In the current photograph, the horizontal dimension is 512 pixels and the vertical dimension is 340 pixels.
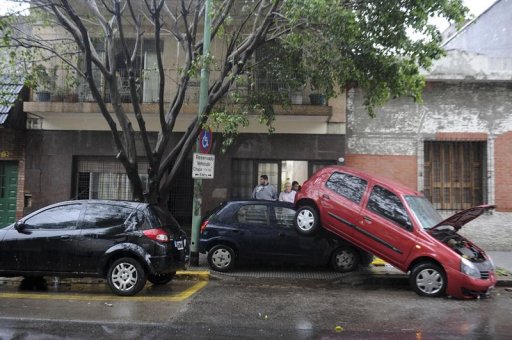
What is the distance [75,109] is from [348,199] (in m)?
8.02

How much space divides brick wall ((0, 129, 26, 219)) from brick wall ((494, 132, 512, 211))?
1345 centimetres

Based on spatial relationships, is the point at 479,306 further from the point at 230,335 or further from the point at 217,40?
the point at 217,40

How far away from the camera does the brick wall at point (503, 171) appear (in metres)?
12.9

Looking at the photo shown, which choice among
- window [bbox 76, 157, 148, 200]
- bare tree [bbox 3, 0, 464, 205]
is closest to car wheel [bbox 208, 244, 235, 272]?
bare tree [bbox 3, 0, 464, 205]

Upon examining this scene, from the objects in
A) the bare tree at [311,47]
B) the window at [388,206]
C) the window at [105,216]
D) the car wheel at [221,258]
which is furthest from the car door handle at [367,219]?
the window at [105,216]

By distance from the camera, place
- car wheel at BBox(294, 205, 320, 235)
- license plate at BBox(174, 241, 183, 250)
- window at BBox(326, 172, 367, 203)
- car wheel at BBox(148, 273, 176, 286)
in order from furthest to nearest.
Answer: car wheel at BBox(294, 205, 320, 235) → window at BBox(326, 172, 367, 203) → car wheel at BBox(148, 273, 176, 286) → license plate at BBox(174, 241, 183, 250)

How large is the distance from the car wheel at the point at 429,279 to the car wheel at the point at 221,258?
11.5 feet

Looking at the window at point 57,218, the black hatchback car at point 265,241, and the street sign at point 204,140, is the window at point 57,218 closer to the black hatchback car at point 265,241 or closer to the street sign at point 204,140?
the black hatchback car at point 265,241

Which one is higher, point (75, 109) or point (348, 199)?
point (75, 109)

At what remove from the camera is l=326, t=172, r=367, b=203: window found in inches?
341

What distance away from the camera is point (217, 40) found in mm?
13273

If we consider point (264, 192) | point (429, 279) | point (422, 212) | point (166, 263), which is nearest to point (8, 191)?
point (264, 192)

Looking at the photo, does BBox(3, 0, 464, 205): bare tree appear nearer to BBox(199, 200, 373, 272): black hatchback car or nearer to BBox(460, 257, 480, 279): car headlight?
BBox(199, 200, 373, 272): black hatchback car

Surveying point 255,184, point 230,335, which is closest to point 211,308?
point 230,335
